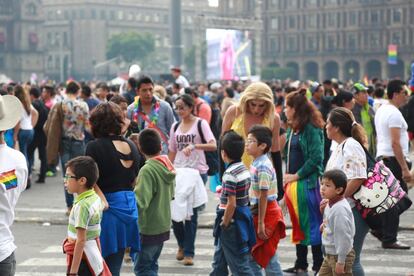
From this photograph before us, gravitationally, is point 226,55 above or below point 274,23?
below

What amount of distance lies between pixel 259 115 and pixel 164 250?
2.63 meters

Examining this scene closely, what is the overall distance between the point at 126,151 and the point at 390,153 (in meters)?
4.93

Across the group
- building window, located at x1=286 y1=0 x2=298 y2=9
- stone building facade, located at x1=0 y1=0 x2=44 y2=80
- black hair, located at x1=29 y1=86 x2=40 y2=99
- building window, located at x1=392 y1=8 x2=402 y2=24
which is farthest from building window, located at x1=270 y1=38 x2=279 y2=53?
black hair, located at x1=29 y1=86 x2=40 y2=99

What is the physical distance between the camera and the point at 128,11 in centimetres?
15600

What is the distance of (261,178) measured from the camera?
8125 millimetres

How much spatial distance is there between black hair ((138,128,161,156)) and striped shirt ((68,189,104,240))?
1376 millimetres

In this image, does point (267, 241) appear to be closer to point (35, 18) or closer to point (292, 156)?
point (292, 156)

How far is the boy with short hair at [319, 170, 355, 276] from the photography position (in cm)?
750

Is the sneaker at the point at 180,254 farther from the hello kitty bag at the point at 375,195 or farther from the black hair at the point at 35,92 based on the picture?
the black hair at the point at 35,92

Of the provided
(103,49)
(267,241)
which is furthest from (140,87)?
(103,49)

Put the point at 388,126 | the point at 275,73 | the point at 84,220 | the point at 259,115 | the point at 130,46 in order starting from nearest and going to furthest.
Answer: the point at 84,220 < the point at 259,115 < the point at 388,126 < the point at 275,73 < the point at 130,46

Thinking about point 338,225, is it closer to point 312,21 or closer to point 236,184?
point 236,184

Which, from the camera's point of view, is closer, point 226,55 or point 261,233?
point 261,233

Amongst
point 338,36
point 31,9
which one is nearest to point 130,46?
point 31,9
